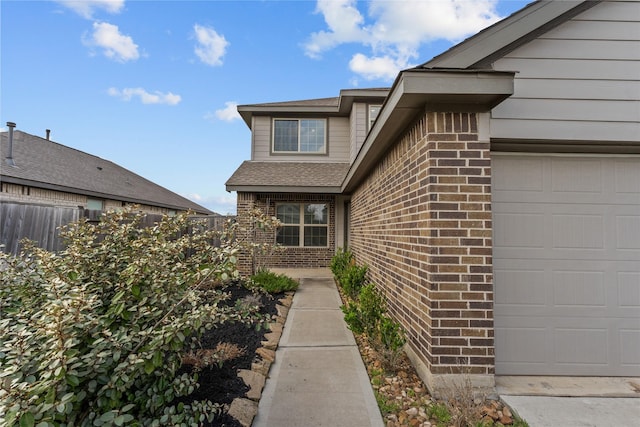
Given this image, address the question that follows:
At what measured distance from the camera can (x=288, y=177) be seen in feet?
32.6

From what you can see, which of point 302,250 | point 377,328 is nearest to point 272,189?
point 302,250

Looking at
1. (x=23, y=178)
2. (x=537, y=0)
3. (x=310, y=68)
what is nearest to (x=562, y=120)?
(x=537, y=0)

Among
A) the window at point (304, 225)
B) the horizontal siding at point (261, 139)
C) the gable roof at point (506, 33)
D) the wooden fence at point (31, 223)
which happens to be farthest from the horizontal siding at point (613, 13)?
the horizontal siding at point (261, 139)

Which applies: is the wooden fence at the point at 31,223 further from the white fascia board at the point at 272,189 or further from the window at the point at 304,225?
the window at the point at 304,225

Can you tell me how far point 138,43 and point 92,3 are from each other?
1791 millimetres

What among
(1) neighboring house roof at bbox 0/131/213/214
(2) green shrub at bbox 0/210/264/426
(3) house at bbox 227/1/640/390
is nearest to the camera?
(2) green shrub at bbox 0/210/264/426

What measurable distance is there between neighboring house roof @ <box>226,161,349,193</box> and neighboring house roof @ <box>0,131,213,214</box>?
2793mm

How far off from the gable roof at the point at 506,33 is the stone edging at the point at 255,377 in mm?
2958

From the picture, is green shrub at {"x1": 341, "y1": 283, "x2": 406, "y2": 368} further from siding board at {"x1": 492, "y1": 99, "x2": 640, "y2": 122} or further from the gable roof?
the gable roof

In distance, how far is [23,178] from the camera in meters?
8.95

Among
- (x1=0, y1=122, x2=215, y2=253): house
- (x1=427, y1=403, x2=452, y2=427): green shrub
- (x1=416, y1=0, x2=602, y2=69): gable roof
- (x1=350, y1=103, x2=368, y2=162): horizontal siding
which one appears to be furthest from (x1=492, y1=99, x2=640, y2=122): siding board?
(x1=350, y1=103, x2=368, y2=162): horizontal siding

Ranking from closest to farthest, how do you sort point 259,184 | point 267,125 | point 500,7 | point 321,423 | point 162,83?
point 321,423, point 500,7, point 162,83, point 259,184, point 267,125

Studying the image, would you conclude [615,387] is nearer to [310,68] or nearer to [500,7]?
[500,7]

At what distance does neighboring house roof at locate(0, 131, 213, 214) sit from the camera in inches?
377
